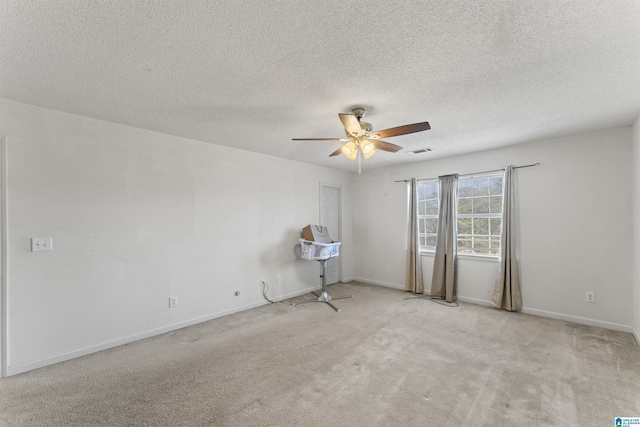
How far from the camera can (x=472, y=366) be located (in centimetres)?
249

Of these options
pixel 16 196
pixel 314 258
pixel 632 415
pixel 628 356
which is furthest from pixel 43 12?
pixel 628 356

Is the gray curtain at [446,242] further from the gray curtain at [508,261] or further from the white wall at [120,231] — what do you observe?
the white wall at [120,231]

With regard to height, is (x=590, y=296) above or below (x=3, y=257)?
below

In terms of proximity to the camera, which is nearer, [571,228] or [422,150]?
[571,228]

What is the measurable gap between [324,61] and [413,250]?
13.1 feet

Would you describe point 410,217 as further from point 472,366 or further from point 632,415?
point 632,415

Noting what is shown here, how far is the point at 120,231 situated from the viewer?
10.00 ft

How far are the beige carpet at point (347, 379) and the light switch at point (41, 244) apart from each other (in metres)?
1.10

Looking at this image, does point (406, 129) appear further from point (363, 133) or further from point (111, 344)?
point (111, 344)

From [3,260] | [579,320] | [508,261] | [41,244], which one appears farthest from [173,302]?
[579,320]

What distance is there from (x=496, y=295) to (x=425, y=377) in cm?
246

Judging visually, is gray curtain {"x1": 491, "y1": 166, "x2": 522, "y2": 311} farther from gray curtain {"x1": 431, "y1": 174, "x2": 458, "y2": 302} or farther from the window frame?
gray curtain {"x1": 431, "y1": 174, "x2": 458, "y2": 302}

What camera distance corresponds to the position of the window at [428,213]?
501cm

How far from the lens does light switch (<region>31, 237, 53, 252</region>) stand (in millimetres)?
2534
